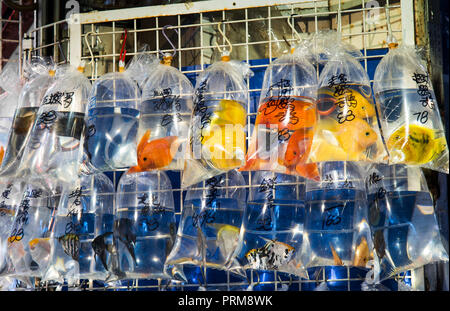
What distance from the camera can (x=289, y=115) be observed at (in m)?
1.82

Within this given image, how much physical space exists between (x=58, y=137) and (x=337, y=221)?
84cm

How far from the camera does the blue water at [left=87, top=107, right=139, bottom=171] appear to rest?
191 centimetres

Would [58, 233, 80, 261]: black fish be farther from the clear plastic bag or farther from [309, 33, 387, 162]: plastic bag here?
[309, 33, 387, 162]: plastic bag

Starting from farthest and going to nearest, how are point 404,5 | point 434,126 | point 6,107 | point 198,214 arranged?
1. point 6,107
2. point 404,5
3. point 198,214
4. point 434,126

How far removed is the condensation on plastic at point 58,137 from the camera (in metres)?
1.96

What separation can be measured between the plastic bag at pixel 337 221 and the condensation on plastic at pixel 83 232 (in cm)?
60

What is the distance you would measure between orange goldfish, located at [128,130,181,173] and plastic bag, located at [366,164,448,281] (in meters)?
0.56

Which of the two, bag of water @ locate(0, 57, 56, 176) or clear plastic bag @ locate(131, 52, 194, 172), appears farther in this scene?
bag of water @ locate(0, 57, 56, 176)

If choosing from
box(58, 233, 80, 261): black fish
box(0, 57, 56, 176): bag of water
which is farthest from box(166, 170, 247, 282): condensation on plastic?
box(0, 57, 56, 176): bag of water

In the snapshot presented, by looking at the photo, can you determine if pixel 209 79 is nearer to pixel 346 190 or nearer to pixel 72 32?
pixel 346 190

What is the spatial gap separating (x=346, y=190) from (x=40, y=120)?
0.92 metres
